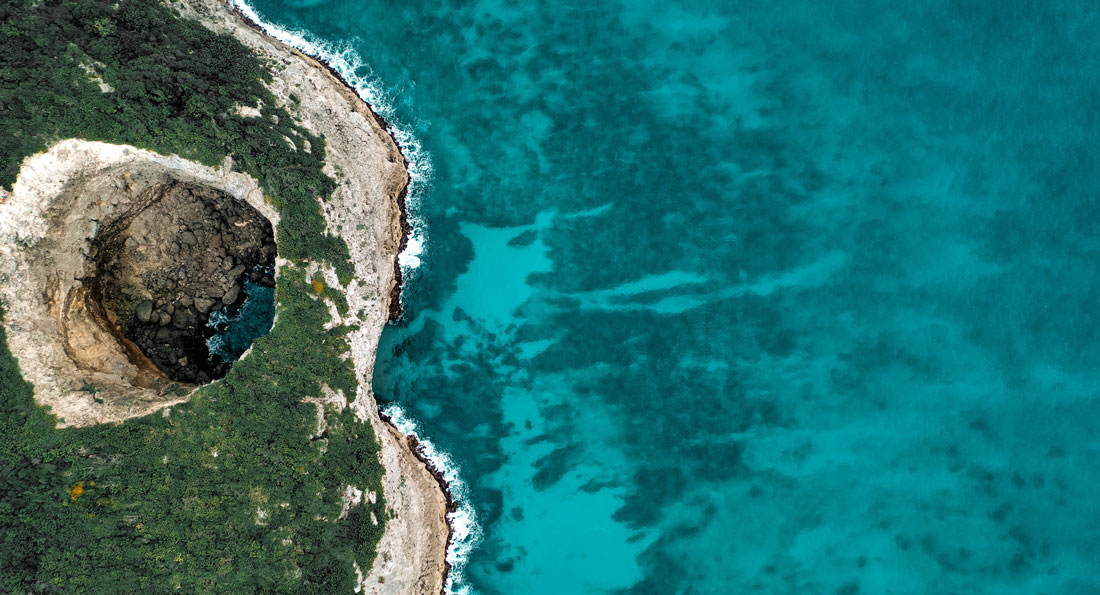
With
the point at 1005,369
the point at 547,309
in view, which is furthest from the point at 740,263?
the point at 1005,369

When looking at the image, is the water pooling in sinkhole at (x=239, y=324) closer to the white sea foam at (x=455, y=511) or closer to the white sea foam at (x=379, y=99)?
the white sea foam at (x=379, y=99)

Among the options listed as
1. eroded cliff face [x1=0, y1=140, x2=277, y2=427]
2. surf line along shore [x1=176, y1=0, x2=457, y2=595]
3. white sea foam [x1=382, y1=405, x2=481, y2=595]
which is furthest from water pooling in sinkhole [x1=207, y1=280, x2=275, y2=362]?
white sea foam [x1=382, y1=405, x2=481, y2=595]

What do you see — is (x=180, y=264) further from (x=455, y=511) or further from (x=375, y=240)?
(x=455, y=511)

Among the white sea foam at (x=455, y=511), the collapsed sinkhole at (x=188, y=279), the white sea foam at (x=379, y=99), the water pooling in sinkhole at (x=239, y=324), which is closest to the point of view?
the collapsed sinkhole at (x=188, y=279)

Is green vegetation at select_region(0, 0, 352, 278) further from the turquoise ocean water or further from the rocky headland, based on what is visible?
the turquoise ocean water

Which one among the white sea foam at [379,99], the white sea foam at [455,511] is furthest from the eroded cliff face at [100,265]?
the white sea foam at [455,511]

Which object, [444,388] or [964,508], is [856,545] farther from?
[444,388]
